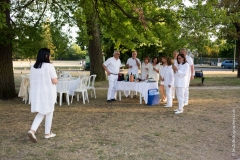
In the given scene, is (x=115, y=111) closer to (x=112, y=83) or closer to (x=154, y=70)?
(x=112, y=83)

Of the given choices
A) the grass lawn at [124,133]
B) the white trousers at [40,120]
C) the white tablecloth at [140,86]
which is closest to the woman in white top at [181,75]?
the grass lawn at [124,133]

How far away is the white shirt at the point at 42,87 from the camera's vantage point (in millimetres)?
6027

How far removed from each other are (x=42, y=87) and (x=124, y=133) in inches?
85.0

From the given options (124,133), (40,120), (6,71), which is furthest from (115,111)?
(6,71)

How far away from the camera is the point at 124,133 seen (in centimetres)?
700

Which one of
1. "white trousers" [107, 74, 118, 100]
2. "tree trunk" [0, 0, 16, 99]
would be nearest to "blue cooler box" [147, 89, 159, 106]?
"white trousers" [107, 74, 118, 100]

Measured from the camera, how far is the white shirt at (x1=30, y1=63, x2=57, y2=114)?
19.8ft

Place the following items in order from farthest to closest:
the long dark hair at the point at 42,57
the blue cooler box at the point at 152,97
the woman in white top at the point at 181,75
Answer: the blue cooler box at the point at 152,97 < the woman in white top at the point at 181,75 < the long dark hair at the point at 42,57

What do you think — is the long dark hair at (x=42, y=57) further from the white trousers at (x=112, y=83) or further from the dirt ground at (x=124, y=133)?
the white trousers at (x=112, y=83)

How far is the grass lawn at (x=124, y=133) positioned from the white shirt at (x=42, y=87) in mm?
751

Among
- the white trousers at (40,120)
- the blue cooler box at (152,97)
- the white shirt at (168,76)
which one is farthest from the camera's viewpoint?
the blue cooler box at (152,97)

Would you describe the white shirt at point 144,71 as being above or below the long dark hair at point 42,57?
below

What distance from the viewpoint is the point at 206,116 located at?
8969 mm

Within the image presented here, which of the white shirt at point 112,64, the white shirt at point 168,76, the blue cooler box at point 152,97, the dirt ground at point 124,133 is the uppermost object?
the white shirt at point 112,64
